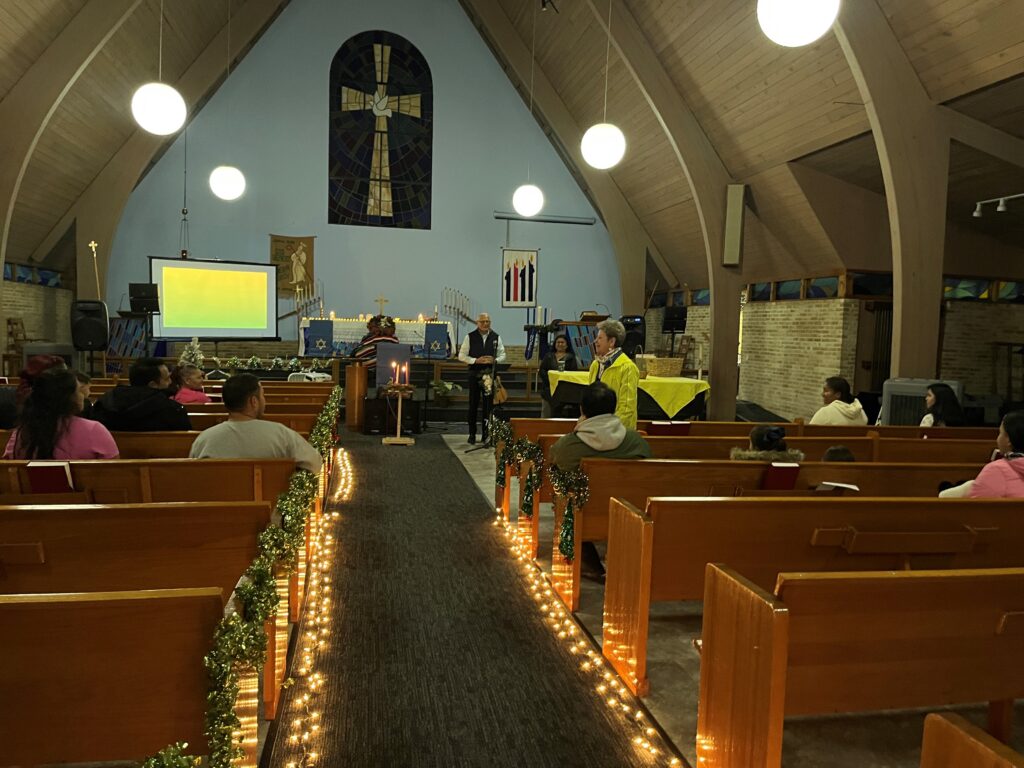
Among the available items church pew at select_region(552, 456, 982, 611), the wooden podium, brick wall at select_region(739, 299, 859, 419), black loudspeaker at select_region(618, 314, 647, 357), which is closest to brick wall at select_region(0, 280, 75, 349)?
the wooden podium

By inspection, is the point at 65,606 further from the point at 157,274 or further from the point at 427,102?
the point at 427,102

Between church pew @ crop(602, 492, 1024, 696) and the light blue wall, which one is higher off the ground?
the light blue wall

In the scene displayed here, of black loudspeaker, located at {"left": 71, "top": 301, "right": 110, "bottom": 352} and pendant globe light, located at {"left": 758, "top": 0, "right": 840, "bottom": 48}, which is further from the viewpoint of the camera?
black loudspeaker, located at {"left": 71, "top": 301, "right": 110, "bottom": 352}

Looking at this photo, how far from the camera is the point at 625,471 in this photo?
9.96 feet

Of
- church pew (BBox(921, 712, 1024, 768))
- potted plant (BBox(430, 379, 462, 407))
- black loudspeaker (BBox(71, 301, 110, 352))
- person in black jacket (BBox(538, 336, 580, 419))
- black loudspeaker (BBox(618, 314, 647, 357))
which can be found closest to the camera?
church pew (BBox(921, 712, 1024, 768))

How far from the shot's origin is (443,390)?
8.74m

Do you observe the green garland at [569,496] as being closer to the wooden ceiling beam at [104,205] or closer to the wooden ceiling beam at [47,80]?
the wooden ceiling beam at [47,80]

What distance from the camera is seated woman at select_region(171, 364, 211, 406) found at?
4.99 metres

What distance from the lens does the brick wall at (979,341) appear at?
9.21 m

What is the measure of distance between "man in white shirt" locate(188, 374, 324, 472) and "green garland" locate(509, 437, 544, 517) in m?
1.12

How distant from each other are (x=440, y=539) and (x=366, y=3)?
11.2 m

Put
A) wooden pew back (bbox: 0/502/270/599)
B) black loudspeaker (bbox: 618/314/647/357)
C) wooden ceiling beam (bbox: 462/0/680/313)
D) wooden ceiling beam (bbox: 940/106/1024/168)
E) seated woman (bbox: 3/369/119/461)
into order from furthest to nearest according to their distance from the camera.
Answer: wooden ceiling beam (bbox: 462/0/680/313), black loudspeaker (bbox: 618/314/647/357), wooden ceiling beam (bbox: 940/106/1024/168), seated woman (bbox: 3/369/119/461), wooden pew back (bbox: 0/502/270/599)

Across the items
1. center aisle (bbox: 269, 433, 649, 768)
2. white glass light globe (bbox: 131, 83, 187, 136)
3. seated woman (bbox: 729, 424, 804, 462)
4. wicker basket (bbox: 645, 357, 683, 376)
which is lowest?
center aisle (bbox: 269, 433, 649, 768)

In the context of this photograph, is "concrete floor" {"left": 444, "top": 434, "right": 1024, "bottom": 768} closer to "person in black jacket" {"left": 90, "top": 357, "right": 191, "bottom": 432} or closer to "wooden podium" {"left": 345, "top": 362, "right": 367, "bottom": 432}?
"person in black jacket" {"left": 90, "top": 357, "right": 191, "bottom": 432}
